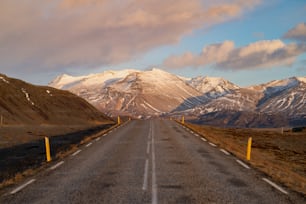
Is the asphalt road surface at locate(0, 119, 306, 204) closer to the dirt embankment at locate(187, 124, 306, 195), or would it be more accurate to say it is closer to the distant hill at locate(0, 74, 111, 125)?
the dirt embankment at locate(187, 124, 306, 195)

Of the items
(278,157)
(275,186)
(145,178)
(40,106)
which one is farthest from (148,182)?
(40,106)

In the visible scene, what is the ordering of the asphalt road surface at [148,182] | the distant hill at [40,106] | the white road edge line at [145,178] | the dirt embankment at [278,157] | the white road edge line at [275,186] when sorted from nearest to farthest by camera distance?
the asphalt road surface at [148,182] → the white road edge line at [275,186] → the white road edge line at [145,178] → the dirt embankment at [278,157] → the distant hill at [40,106]

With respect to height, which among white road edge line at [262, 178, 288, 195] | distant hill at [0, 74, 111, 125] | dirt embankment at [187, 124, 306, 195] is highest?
distant hill at [0, 74, 111, 125]

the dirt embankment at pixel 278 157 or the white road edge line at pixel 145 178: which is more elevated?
the white road edge line at pixel 145 178

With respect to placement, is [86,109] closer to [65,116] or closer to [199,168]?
[65,116]

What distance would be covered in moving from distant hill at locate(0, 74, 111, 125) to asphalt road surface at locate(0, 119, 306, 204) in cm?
5967

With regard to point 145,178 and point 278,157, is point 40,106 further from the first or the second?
point 145,178

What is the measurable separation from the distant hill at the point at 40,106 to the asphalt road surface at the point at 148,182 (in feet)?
196

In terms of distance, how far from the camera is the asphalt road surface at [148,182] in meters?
10.6

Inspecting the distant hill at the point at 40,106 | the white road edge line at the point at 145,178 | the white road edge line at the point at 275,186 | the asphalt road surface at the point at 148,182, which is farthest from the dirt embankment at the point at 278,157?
the distant hill at the point at 40,106

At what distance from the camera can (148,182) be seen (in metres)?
12.8

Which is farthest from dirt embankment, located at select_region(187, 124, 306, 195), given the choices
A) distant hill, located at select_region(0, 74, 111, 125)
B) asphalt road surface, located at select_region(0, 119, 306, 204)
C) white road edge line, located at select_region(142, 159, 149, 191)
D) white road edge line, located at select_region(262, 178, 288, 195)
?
distant hill, located at select_region(0, 74, 111, 125)

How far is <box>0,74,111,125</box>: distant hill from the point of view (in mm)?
83325

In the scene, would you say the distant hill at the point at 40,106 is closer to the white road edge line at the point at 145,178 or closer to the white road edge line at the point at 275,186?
Answer: the white road edge line at the point at 145,178
